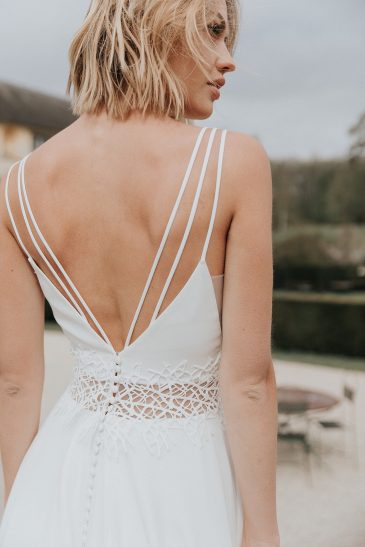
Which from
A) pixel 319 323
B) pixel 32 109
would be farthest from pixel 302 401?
pixel 319 323

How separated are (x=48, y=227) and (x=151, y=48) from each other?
0.84 feet

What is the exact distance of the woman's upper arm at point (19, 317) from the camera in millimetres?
1064

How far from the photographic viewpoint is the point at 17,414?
1104mm

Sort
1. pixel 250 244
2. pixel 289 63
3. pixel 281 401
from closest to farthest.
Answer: pixel 250 244 < pixel 281 401 < pixel 289 63

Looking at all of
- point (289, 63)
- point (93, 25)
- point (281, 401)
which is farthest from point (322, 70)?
point (93, 25)

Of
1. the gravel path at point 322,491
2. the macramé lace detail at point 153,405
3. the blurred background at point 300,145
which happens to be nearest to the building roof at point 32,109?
the blurred background at point 300,145

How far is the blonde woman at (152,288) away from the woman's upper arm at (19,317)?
1 centimetres

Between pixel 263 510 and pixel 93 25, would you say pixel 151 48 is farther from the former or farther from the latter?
pixel 263 510

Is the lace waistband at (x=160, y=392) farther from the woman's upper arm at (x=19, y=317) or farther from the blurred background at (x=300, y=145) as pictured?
the blurred background at (x=300, y=145)

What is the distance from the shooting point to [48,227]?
995 millimetres

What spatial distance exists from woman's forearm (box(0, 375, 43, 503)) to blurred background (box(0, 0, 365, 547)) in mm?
4054

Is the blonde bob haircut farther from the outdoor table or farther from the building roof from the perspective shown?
the building roof

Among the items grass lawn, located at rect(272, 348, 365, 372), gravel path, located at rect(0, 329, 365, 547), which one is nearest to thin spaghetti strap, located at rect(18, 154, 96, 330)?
gravel path, located at rect(0, 329, 365, 547)

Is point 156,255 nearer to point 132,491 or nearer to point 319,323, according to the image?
point 132,491
